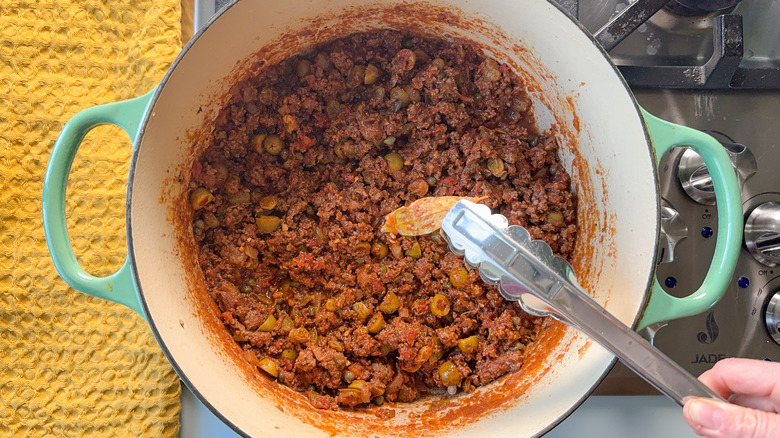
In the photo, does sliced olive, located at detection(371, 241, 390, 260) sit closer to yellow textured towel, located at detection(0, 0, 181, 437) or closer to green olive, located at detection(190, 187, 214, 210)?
green olive, located at detection(190, 187, 214, 210)

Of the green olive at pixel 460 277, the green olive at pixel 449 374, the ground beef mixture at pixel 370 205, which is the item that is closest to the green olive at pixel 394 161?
the ground beef mixture at pixel 370 205

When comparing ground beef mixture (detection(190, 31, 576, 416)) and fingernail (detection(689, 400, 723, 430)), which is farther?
ground beef mixture (detection(190, 31, 576, 416))

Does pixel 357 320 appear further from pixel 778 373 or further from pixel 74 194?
pixel 778 373

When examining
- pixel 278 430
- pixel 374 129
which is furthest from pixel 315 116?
pixel 278 430

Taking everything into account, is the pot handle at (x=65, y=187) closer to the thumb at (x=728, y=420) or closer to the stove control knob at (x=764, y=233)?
the thumb at (x=728, y=420)

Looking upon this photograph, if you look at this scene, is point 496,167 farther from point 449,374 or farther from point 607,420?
point 607,420

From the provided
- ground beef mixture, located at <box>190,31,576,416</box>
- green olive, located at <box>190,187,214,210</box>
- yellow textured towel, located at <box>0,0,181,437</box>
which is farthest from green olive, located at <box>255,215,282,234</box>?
yellow textured towel, located at <box>0,0,181,437</box>
